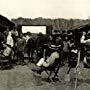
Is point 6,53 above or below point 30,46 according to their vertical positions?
above

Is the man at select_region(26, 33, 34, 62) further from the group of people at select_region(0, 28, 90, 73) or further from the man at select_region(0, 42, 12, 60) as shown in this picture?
the man at select_region(0, 42, 12, 60)

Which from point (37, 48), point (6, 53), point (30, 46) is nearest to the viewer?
point (6, 53)

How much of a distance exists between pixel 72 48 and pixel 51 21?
12.1 metres

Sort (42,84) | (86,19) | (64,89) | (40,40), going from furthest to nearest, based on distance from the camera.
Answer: (86,19)
(40,40)
(42,84)
(64,89)

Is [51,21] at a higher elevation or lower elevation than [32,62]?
higher

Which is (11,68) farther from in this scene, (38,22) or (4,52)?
(38,22)

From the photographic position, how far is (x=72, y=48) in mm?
17359

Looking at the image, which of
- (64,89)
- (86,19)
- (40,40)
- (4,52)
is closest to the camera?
(64,89)

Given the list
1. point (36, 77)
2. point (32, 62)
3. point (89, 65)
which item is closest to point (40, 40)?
point (32, 62)

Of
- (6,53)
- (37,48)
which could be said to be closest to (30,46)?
(37,48)

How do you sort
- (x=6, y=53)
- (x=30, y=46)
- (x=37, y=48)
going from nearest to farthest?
(x=6, y=53)
(x=37, y=48)
(x=30, y=46)

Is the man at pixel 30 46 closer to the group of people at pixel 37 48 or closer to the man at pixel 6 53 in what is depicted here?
the group of people at pixel 37 48

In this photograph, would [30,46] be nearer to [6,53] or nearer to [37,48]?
[37,48]

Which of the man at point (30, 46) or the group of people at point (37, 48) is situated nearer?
the group of people at point (37, 48)
